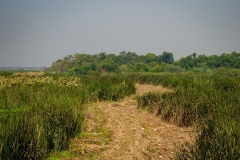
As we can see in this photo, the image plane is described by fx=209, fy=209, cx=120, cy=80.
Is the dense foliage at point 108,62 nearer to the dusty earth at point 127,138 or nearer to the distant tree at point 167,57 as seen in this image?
the distant tree at point 167,57

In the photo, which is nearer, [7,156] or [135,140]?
[7,156]

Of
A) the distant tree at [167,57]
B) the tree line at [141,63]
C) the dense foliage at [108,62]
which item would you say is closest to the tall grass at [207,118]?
the tree line at [141,63]

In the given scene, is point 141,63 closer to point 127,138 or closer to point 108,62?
point 108,62

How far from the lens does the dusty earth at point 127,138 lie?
4379 mm

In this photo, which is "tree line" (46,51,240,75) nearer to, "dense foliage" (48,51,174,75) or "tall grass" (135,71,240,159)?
"dense foliage" (48,51,174,75)

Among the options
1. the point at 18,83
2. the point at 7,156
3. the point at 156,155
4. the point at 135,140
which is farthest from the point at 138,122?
the point at 18,83

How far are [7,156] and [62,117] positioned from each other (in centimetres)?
175

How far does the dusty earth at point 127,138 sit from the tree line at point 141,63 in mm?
68337

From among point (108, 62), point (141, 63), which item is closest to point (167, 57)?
point (141, 63)

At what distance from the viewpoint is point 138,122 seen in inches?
266

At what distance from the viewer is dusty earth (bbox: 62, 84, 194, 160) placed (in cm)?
438

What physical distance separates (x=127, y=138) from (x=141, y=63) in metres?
90.7

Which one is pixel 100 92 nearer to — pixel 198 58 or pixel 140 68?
pixel 140 68

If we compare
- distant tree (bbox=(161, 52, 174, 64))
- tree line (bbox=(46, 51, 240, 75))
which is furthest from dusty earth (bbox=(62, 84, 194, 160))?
distant tree (bbox=(161, 52, 174, 64))
